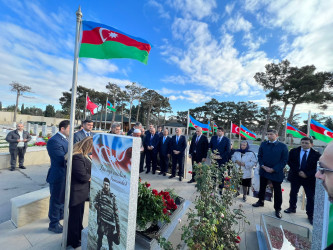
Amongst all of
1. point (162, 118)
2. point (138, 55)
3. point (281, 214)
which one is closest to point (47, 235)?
point (138, 55)

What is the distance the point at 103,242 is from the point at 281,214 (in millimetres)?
3943

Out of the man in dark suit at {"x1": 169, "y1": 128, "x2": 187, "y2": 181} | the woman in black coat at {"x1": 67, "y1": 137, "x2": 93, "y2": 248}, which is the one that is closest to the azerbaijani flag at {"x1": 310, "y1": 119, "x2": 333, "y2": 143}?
the man in dark suit at {"x1": 169, "y1": 128, "x2": 187, "y2": 181}

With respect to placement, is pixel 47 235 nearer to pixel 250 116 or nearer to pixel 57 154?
pixel 57 154

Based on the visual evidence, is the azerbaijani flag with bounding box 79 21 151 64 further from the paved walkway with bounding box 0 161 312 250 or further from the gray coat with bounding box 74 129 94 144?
the paved walkway with bounding box 0 161 312 250

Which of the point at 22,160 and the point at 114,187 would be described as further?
the point at 22,160

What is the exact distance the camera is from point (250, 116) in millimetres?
43750

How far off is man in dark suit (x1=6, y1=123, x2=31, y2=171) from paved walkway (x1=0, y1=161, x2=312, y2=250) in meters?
0.42

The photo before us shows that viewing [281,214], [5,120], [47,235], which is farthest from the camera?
[5,120]

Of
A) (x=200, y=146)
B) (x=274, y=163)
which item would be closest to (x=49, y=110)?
(x=200, y=146)

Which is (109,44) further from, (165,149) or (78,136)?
(165,149)

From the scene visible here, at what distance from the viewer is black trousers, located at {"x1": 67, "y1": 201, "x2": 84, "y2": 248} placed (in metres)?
2.18

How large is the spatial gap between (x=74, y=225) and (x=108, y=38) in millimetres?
2857

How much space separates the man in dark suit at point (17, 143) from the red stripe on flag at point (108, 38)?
229 inches

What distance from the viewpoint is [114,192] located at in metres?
1.71
